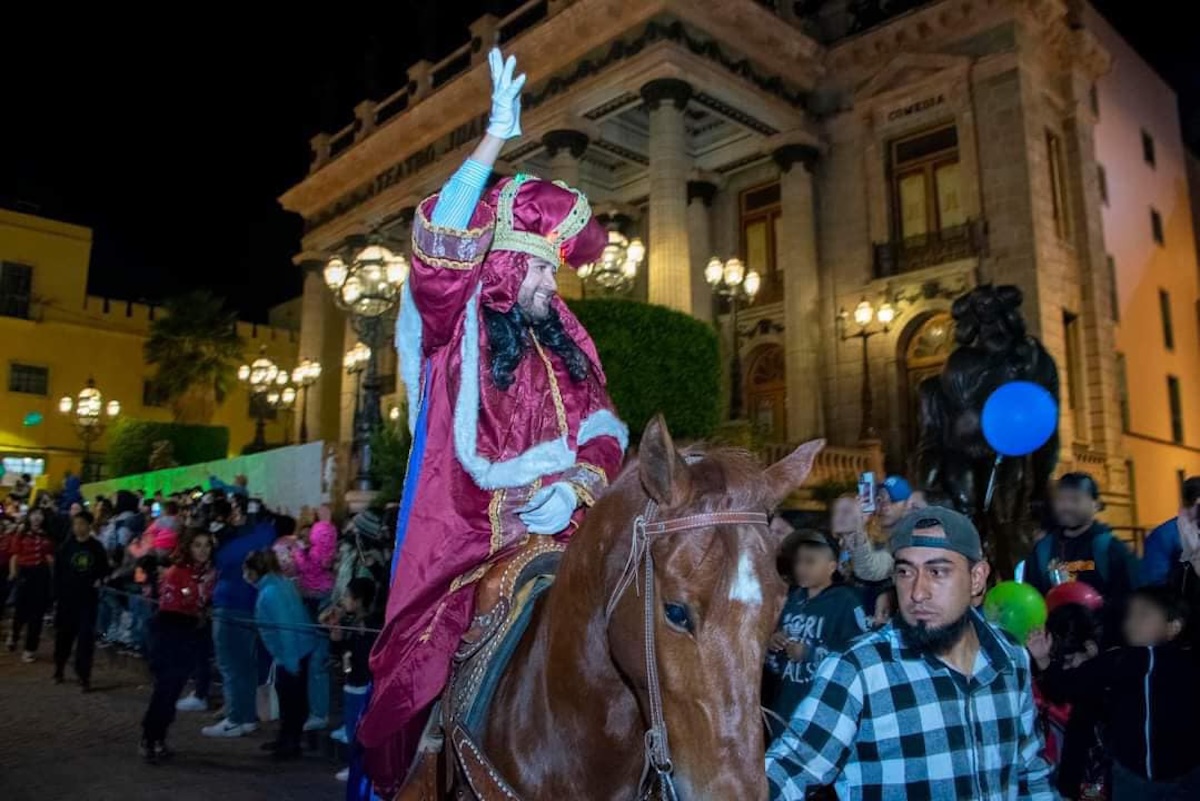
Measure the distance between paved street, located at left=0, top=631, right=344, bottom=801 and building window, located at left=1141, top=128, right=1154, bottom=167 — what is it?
30.0 metres

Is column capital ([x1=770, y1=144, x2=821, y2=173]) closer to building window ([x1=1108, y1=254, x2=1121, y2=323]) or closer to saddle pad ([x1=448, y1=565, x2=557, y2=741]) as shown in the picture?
building window ([x1=1108, y1=254, x2=1121, y2=323])

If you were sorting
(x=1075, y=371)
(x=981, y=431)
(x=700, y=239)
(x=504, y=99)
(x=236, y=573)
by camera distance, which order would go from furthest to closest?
(x=700, y=239)
(x=1075, y=371)
(x=236, y=573)
(x=981, y=431)
(x=504, y=99)

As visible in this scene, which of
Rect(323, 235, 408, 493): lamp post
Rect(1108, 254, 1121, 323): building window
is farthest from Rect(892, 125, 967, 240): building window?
Rect(323, 235, 408, 493): lamp post

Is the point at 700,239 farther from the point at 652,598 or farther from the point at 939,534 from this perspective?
the point at 652,598

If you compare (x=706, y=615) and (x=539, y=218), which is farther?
(x=539, y=218)

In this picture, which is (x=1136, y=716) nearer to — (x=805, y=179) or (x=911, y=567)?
(x=911, y=567)

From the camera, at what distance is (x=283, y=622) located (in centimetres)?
855

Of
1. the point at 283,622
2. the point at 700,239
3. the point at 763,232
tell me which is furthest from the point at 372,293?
the point at 763,232

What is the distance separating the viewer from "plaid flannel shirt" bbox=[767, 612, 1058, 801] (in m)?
2.41

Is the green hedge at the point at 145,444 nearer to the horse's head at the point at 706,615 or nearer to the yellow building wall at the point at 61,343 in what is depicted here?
the yellow building wall at the point at 61,343

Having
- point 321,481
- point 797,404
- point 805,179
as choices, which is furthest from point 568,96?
point 321,481

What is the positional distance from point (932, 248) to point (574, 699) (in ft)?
74.3

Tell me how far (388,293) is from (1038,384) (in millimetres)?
8349

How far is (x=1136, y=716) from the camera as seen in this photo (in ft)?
13.2
